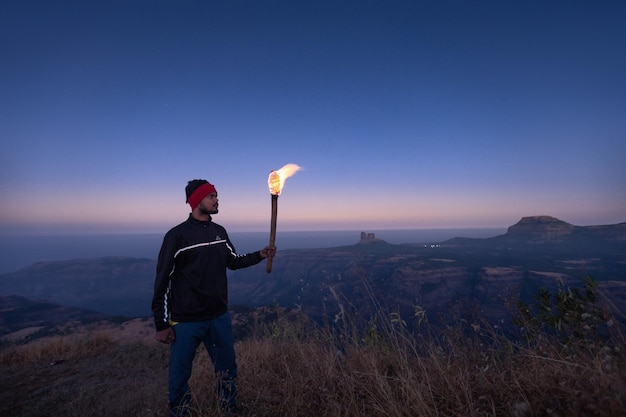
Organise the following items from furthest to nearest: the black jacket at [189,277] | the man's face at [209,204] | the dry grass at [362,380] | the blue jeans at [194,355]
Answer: the man's face at [209,204] < the black jacket at [189,277] < the blue jeans at [194,355] < the dry grass at [362,380]

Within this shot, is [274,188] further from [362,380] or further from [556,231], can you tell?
[556,231]

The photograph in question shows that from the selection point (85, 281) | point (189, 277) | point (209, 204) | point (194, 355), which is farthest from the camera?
point (85, 281)

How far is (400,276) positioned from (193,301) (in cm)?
5098

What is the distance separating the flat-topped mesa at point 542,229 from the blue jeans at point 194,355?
101m

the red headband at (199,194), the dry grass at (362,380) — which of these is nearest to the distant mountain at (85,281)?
the dry grass at (362,380)

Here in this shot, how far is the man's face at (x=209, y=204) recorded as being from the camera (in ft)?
11.1

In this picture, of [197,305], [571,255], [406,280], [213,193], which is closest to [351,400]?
[197,305]

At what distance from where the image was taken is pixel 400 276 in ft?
164

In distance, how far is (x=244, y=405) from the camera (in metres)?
3.14

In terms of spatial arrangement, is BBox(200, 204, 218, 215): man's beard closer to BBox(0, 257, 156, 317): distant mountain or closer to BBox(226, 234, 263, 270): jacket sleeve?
BBox(226, 234, 263, 270): jacket sleeve

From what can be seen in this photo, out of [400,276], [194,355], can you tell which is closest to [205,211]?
[194,355]

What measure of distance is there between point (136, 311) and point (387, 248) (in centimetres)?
7323

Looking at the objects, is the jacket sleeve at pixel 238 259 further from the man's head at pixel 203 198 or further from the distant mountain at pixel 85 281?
the distant mountain at pixel 85 281

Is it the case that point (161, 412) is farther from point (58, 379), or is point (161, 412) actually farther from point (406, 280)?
point (406, 280)
